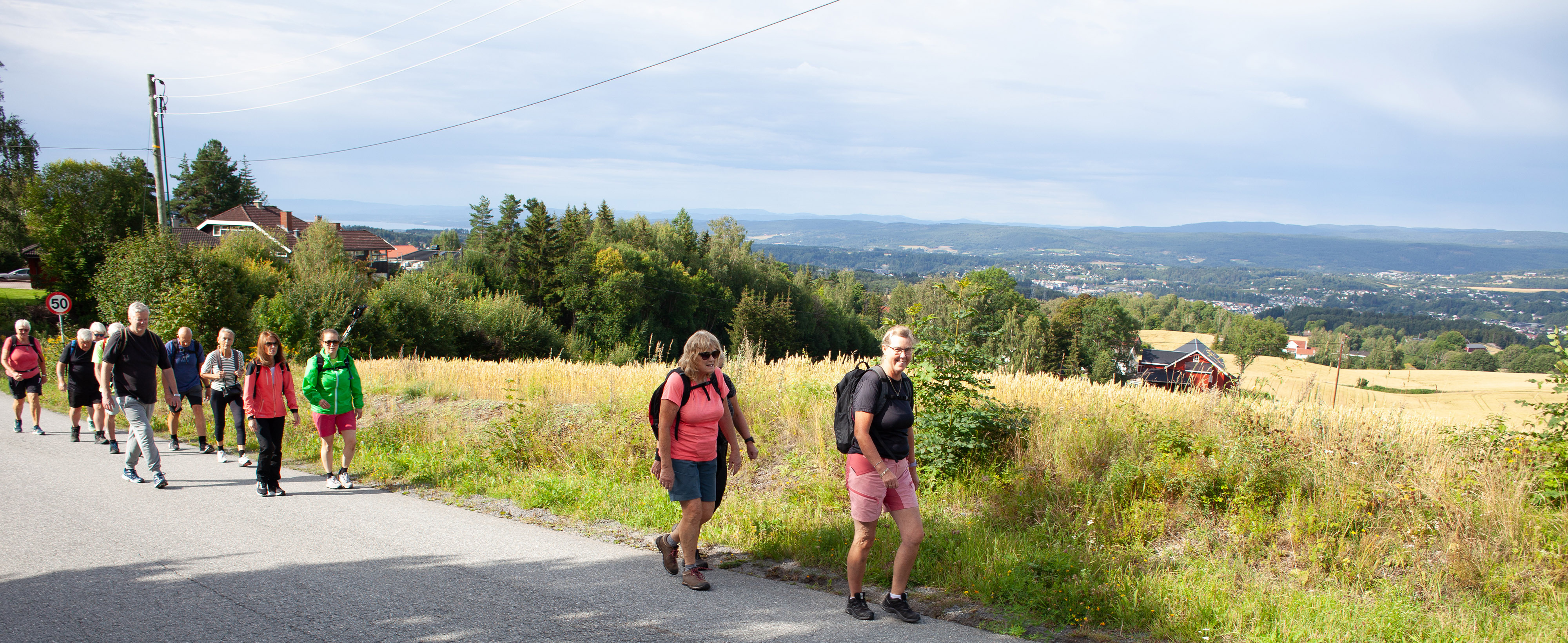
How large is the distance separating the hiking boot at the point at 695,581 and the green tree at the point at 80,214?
180 feet

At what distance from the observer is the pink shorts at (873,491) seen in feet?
14.2

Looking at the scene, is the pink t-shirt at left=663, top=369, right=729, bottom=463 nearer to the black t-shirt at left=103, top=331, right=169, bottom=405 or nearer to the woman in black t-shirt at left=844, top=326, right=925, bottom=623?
the woman in black t-shirt at left=844, top=326, right=925, bottom=623

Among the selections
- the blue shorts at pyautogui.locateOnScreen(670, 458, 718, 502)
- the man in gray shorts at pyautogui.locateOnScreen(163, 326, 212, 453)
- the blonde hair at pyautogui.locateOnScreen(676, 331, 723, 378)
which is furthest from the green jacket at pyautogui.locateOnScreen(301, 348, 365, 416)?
the blonde hair at pyautogui.locateOnScreen(676, 331, 723, 378)

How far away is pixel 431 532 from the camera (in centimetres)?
605

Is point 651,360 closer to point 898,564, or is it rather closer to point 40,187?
point 898,564

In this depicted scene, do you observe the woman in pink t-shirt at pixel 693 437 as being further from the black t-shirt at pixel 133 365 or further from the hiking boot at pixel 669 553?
the black t-shirt at pixel 133 365

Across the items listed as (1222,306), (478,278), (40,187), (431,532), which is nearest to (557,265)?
(478,278)

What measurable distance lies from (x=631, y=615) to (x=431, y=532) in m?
2.59

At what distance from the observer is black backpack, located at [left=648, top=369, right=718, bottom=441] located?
4797 mm

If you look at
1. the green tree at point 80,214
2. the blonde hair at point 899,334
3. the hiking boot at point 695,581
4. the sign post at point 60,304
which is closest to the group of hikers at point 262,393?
the hiking boot at point 695,581

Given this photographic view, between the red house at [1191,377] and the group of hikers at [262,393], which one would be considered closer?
the group of hikers at [262,393]

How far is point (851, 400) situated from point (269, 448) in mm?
6286

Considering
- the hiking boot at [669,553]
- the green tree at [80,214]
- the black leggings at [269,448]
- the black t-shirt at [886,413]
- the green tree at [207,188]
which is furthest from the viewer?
the green tree at [207,188]

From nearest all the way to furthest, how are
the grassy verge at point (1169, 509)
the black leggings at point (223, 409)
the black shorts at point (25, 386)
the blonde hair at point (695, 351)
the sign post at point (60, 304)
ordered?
the grassy verge at point (1169, 509)
the blonde hair at point (695, 351)
the black leggings at point (223, 409)
the black shorts at point (25, 386)
the sign post at point (60, 304)
